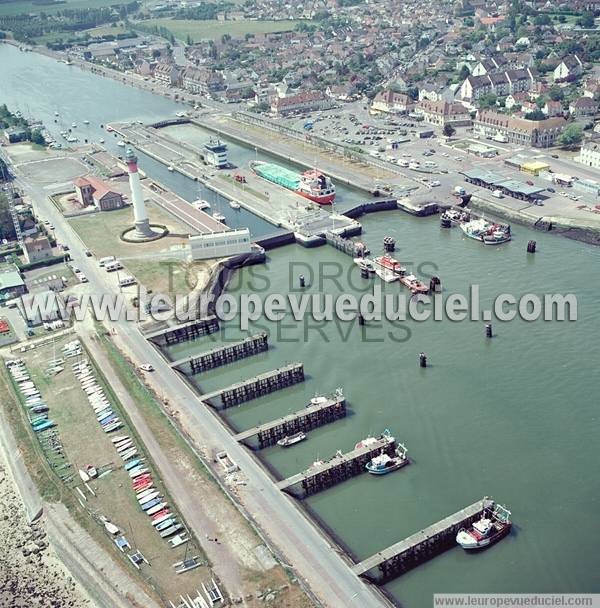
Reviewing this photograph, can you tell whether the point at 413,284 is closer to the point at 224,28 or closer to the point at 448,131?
the point at 448,131

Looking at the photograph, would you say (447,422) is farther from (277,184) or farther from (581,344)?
(277,184)

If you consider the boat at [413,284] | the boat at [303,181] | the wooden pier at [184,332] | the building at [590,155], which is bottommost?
the wooden pier at [184,332]

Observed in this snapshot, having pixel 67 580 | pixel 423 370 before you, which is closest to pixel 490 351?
pixel 423 370

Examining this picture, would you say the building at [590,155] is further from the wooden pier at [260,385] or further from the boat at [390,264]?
the wooden pier at [260,385]

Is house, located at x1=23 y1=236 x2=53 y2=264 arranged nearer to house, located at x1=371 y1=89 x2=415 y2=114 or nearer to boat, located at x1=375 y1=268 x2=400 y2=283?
boat, located at x1=375 y1=268 x2=400 y2=283

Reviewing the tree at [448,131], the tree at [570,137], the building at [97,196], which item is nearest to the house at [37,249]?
the building at [97,196]

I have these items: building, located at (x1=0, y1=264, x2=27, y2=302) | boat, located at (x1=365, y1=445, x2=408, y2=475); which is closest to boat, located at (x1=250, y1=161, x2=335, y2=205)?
building, located at (x1=0, y1=264, x2=27, y2=302)
